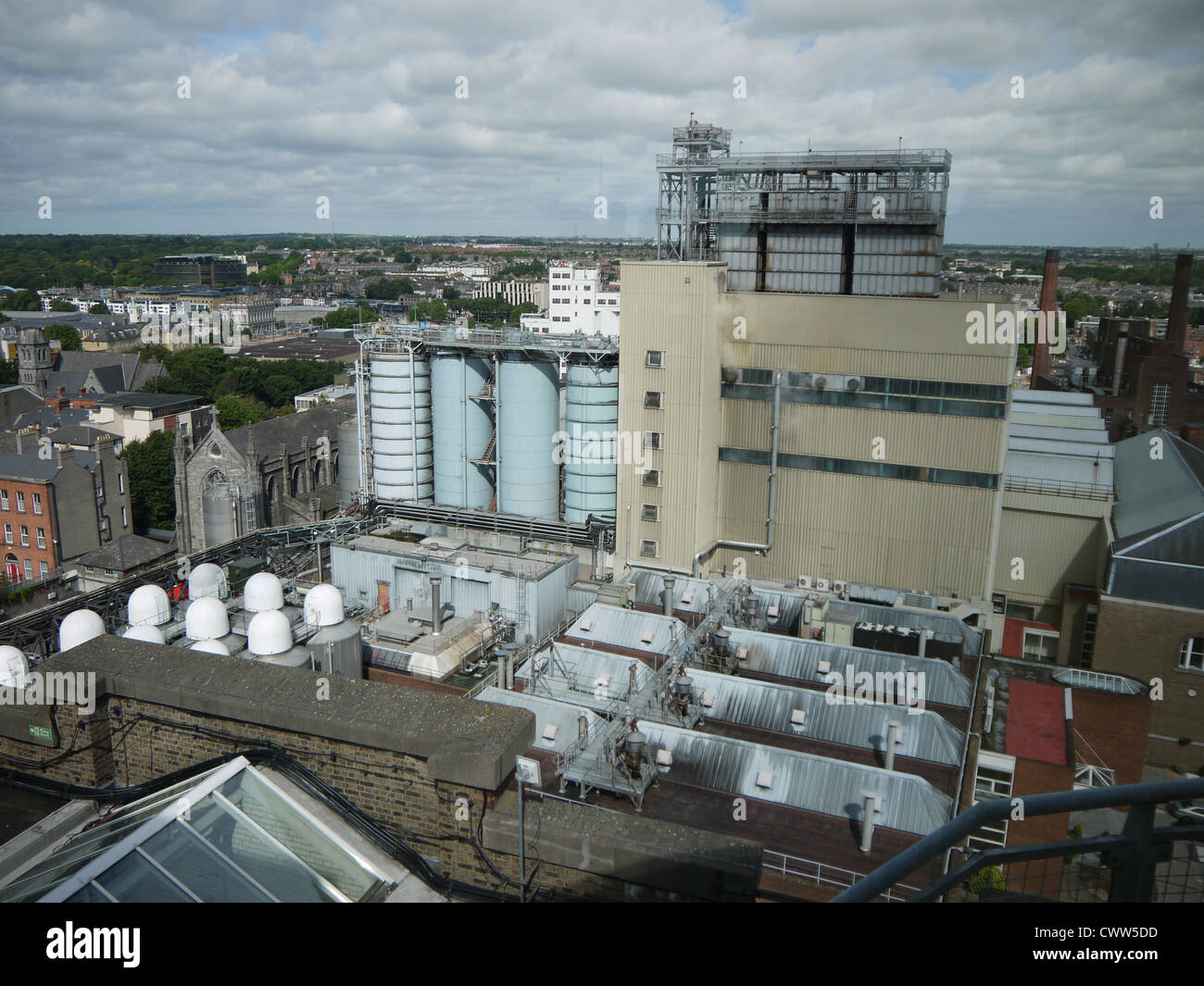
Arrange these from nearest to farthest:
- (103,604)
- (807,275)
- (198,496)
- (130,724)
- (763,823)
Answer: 1. (130,724)
2. (763,823)
3. (103,604)
4. (807,275)
5. (198,496)

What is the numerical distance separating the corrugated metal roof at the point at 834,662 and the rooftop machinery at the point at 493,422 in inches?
375

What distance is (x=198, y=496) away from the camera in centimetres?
4644

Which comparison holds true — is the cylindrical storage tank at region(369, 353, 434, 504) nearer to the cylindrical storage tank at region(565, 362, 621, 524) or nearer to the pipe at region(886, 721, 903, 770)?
the cylindrical storage tank at region(565, 362, 621, 524)

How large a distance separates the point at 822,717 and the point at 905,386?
12158mm

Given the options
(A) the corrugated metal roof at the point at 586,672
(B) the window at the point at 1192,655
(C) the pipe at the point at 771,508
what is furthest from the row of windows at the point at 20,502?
(B) the window at the point at 1192,655

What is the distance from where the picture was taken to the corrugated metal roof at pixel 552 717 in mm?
21312

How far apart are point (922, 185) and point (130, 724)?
29.7 metres

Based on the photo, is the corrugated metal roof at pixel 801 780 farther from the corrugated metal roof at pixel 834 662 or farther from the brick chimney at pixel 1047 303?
the brick chimney at pixel 1047 303

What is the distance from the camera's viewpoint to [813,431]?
3030 cm

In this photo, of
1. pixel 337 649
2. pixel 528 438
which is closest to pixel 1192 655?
pixel 528 438

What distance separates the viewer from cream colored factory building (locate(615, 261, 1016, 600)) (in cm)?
2845

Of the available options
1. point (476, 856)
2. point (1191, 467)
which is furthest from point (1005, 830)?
point (1191, 467)

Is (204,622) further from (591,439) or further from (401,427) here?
(591,439)
